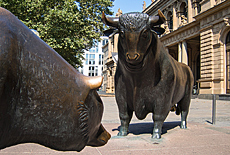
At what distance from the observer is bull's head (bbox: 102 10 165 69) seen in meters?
2.93

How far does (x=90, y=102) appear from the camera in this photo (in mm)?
1409

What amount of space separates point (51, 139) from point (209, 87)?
2257cm

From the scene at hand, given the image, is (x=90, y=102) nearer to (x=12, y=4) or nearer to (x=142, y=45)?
(x=142, y=45)

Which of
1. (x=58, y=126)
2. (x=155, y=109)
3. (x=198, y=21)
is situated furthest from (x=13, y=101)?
(x=198, y=21)

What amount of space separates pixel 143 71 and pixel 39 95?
240cm

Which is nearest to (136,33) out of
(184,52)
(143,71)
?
(143,71)

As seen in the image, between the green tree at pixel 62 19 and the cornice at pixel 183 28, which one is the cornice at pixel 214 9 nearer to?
the cornice at pixel 183 28

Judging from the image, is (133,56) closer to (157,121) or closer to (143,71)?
(143,71)

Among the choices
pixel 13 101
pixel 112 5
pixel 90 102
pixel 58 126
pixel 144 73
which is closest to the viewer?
pixel 13 101

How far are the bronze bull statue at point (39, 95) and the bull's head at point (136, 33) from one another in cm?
Answer: 159

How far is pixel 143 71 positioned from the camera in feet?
11.2

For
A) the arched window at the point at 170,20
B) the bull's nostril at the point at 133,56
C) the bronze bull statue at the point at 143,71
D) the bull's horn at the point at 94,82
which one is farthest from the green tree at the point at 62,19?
the arched window at the point at 170,20

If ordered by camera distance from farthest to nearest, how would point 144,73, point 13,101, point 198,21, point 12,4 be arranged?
point 198,21 < point 12,4 < point 144,73 < point 13,101

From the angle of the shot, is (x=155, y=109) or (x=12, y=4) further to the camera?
(x=12, y=4)
